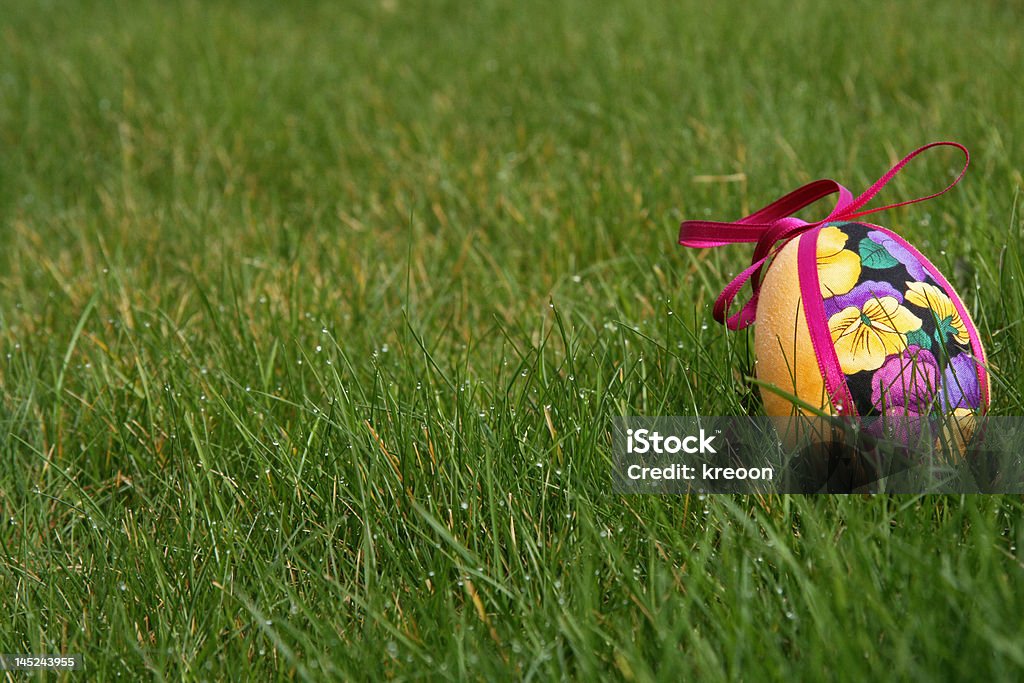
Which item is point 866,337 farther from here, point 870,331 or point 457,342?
point 457,342

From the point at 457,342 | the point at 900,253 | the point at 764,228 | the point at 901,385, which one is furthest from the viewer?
the point at 457,342

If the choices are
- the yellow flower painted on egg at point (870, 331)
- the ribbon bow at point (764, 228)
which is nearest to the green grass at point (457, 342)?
the ribbon bow at point (764, 228)

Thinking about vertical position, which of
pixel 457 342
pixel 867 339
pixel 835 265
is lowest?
pixel 457 342

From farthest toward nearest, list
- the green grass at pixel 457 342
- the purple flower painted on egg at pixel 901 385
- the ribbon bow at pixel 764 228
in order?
the ribbon bow at pixel 764 228 < the purple flower painted on egg at pixel 901 385 < the green grass at pixel 457 342

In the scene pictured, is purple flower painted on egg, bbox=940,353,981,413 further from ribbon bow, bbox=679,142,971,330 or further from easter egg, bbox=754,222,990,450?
ribbon bow, bbox=679,142,971,330

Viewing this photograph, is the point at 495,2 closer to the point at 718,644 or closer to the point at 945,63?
the point at 945,63

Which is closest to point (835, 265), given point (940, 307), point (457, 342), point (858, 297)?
point (858, 297)

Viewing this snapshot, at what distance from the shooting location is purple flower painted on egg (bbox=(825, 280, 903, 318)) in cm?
168

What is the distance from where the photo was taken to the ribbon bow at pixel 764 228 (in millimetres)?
1862

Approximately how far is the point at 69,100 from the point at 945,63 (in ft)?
13.0

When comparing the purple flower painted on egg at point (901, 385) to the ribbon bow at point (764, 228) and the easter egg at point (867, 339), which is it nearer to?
the easter egg at point (867, 339)

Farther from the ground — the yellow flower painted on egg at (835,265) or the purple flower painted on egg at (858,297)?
the yellow flower painted on egg at (835,265)

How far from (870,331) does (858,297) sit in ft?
0.21

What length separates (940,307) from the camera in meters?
1.71
